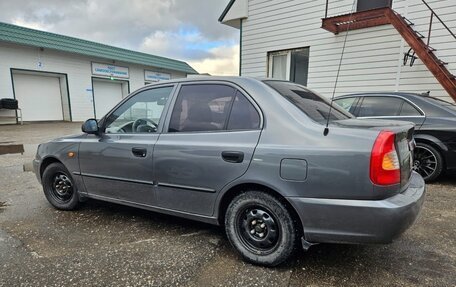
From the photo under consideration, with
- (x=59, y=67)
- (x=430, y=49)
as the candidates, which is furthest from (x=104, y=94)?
(x=430, y=49)

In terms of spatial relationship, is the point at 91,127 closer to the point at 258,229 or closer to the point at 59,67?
the point at 258,229

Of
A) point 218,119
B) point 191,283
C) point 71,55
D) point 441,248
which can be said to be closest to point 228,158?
point 218,119

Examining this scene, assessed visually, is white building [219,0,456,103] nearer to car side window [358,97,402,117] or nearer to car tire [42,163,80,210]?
car side window [358,97,402,117]

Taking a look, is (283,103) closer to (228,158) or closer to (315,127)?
(315,127)

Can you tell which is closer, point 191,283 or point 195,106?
point 191,283

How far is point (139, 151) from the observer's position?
119 inches

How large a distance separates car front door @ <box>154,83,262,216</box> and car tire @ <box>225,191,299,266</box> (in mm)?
235

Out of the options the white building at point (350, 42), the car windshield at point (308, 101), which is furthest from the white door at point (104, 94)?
the car windshield at point (308, 101)

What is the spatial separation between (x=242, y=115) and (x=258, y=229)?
975 millimetres

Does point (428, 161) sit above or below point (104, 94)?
below

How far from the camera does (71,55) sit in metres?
18.4

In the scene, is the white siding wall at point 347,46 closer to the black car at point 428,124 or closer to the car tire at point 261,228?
the black car at point 428,124

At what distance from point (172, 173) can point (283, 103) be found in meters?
1.21

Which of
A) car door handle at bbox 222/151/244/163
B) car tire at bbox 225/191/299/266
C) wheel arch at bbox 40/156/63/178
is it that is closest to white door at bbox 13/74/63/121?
wheel arch at bbox 40/156/63/178
